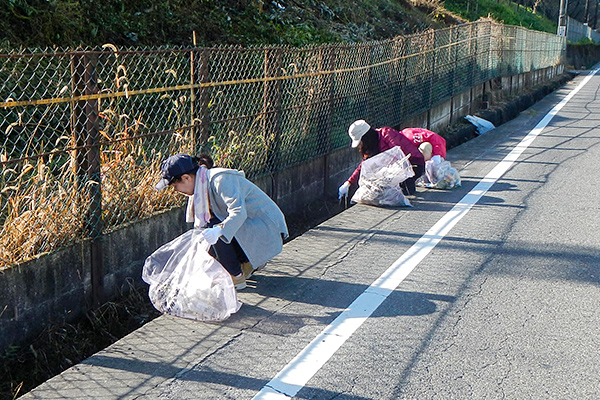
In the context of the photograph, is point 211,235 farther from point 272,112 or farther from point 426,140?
point 426,140

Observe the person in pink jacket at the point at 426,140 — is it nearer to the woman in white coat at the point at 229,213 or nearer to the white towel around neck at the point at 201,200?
the woman in white coat at the point at 229,213

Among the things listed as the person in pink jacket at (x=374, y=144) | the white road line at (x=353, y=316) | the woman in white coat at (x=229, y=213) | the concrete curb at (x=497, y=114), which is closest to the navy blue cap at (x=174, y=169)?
the woman in white coat at (x=229, y=213)

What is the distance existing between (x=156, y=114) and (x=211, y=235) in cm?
195

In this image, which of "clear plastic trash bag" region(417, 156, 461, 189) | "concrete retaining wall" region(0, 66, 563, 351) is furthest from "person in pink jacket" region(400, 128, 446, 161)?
"concrete retaining wall" region(0, 66, 563, 351)

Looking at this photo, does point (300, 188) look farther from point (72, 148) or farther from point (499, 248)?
point (72, 148)

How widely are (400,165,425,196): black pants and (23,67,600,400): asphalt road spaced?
735mm

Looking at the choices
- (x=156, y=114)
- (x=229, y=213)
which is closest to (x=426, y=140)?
(x=156, y=114)

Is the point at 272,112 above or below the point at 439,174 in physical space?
above

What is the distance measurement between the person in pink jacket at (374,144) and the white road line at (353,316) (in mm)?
745

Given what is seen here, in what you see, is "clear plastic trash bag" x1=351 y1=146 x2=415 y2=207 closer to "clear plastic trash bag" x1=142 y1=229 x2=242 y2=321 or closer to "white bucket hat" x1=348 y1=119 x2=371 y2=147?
"white bucket hat" x1=348 y1=119 x2=371 y2=147

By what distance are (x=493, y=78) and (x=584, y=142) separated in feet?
17.9

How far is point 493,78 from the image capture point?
1759 cm

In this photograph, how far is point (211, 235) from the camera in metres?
4.66

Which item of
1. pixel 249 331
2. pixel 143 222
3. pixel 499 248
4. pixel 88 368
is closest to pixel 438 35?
pixel 499 248
